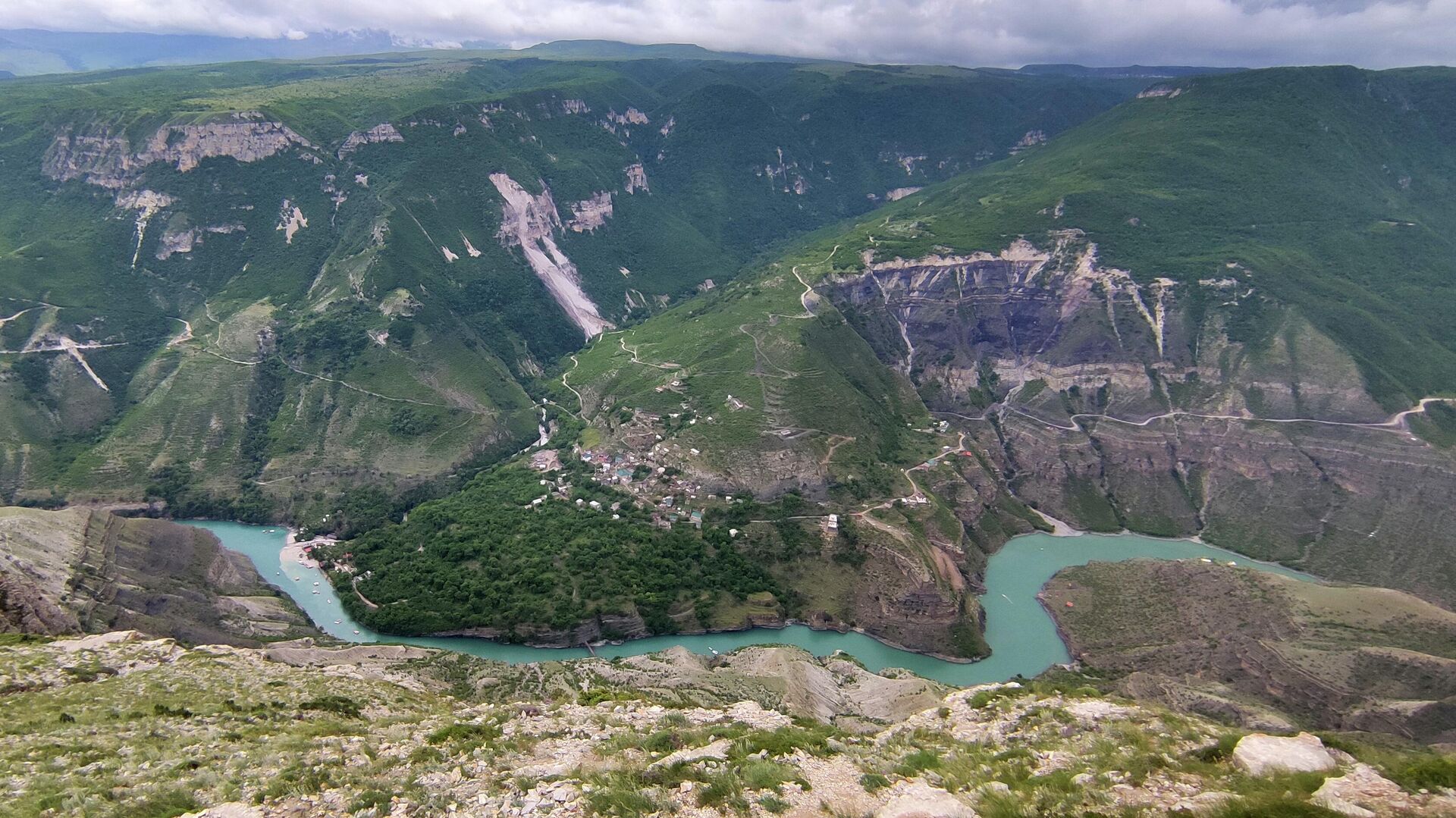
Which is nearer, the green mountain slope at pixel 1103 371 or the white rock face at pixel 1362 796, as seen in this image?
the white rock face at pixel 1362 796

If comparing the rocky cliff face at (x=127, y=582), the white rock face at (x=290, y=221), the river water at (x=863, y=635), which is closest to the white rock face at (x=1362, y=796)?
the rocky cliff face at (x=127, y=582)

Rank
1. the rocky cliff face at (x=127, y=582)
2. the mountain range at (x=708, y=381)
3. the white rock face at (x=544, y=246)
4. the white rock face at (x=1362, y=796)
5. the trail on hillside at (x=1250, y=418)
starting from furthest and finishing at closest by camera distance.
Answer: the white rock face at (x=544, y=246) → the trail on hillside at (x=1250, y=418) → the mountain range at (x=708, y=381) → the rocky cliff face at (x=127, y=582) → the white rock face at (x=1362, y=796)

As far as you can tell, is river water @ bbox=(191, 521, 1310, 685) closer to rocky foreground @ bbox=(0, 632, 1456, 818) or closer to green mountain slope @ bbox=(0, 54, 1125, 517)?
green mountain slope @ bbox=(0, 54, 1125, 517)

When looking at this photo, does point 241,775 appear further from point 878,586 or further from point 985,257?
point 985,257

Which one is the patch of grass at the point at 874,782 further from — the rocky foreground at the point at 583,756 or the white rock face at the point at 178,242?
the white rock face at the point at 178,242

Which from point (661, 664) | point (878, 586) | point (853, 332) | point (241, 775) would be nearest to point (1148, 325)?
point (853, 332)

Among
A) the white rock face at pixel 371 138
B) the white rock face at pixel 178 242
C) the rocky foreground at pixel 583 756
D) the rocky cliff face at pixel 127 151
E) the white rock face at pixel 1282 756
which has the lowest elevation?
the rocky foreground at pixel 583 756

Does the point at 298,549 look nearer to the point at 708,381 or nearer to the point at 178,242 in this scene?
the point at 708,381

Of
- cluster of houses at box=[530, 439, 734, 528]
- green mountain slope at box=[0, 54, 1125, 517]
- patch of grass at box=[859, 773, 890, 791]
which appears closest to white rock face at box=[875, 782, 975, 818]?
patch of grass at box=[859, 773, 890, 791]
